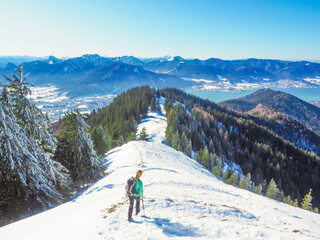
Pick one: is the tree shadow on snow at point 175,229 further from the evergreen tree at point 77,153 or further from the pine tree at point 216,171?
the pine tree at point 216,171

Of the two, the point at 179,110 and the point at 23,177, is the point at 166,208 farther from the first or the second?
the point at 179,110

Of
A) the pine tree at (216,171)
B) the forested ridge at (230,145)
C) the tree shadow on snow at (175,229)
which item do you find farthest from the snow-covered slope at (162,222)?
the forested ridge at (230,145)

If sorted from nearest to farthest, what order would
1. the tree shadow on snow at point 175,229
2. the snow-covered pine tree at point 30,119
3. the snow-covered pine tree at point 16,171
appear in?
the tree shadow on snow at point 175,229
the snow-covered pine tree at point 16,171
the snow-covered pine tree at point 30,119

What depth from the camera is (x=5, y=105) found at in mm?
14430

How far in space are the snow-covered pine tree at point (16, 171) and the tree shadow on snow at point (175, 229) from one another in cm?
1227

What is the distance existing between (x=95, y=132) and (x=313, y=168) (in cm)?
13791

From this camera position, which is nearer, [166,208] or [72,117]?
[166,208]

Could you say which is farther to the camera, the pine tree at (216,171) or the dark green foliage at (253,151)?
the dark green foliage at (253,151)

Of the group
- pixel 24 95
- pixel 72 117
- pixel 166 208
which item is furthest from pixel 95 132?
pixel 166 208

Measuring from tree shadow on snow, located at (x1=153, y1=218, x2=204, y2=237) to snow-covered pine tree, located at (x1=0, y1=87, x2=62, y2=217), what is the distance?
12268 mm

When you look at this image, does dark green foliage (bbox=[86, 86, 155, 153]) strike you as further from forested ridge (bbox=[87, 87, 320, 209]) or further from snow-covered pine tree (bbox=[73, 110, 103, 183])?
snow-covered pine tree (bbox=[73, 110, 103, 183])

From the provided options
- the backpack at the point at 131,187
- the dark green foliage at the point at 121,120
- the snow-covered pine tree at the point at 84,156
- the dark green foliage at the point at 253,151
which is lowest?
the dark green foliage at the point at 253,151

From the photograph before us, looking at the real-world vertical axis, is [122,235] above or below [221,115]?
above

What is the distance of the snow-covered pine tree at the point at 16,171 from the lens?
46.9 ft
